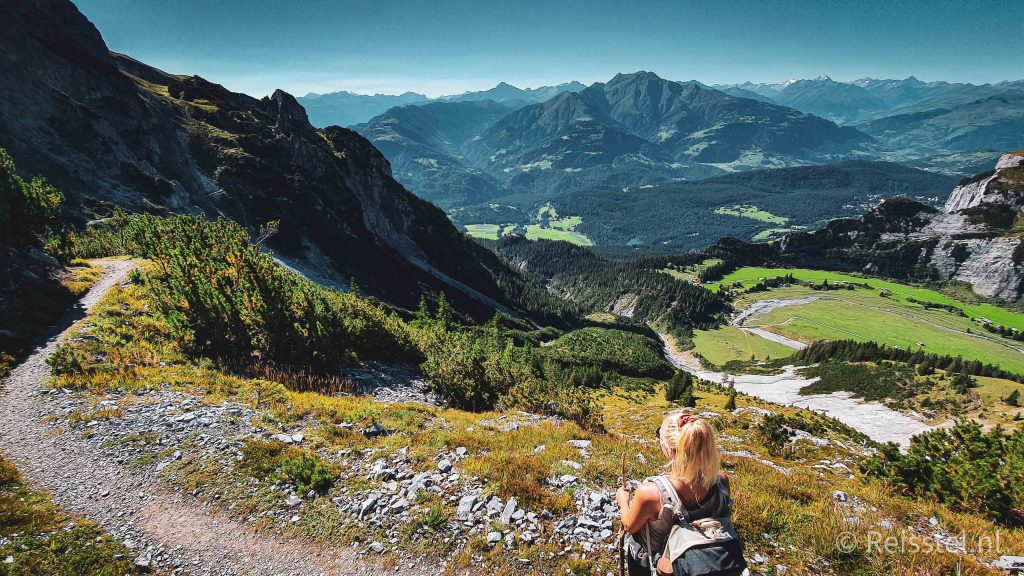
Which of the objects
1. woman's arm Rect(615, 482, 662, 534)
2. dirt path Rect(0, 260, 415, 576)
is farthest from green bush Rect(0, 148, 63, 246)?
woman's arm Rect(615, 482, 662, 534)

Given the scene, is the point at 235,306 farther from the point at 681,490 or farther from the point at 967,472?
the point at 967,472

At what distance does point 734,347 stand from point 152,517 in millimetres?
185492

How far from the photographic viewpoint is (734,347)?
163625 millimetres

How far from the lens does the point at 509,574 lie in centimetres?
931

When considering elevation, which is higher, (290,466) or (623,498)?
(623,498)

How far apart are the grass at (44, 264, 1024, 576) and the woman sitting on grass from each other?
4.24m

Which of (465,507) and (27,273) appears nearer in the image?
(465,507)

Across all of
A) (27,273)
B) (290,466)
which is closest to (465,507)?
(290,466)

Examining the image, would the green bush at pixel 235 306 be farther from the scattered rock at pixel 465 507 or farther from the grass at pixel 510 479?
the scattered rock at pixel 465 507

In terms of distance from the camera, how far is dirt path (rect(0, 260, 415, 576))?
9.86 metres

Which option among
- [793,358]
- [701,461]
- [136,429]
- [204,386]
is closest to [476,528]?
[701,461]

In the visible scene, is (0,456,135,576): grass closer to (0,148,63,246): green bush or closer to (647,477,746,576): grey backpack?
(647,477,746,576): grey backpack

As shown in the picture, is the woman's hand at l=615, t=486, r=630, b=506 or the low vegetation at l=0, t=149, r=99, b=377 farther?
the low vegetation at l=0, t=149, r=99, b=377

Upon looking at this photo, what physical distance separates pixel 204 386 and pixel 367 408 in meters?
8.24
